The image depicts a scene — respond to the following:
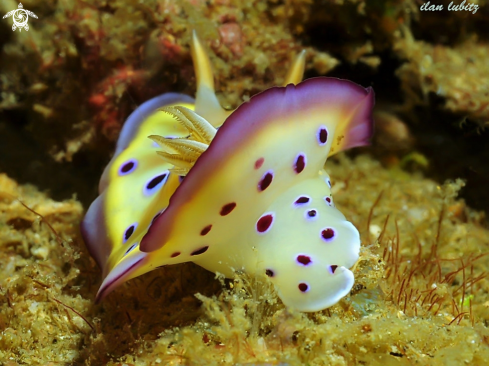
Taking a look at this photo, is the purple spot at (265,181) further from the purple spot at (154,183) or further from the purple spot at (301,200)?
the purple spot at (154,183)

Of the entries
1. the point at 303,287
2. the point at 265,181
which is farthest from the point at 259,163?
the point at 303,287

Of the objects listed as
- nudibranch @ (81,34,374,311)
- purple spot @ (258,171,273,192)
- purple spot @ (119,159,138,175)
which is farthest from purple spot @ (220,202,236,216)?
purple spot @ (119,159,138,175)

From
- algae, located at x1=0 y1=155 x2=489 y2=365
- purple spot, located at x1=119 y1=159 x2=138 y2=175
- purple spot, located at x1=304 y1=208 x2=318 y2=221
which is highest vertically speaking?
purple spot, located at x1=304 y1=208 x2=318 y2=221

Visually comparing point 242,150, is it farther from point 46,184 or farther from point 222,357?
point 46,184

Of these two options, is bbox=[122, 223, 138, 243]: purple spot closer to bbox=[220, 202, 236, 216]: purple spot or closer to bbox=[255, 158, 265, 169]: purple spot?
bbox=[220, 202, 236, 216]: purple spot

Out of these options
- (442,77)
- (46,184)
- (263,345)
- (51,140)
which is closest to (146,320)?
(263,345)

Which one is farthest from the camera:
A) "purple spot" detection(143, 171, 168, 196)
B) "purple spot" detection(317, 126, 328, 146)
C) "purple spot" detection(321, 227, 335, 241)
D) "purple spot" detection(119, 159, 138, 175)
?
"purple spot" detection(119, 159, 138, 175)

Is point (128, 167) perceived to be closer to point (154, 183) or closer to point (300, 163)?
point (154, 183)
